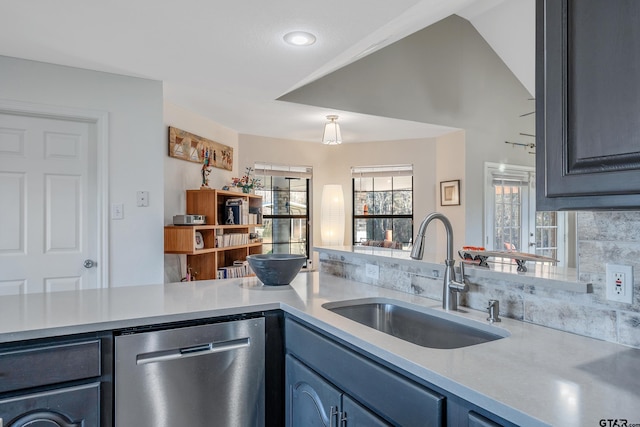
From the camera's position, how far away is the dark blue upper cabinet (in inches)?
30.7

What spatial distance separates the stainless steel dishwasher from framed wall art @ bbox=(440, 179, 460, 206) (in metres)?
4.07

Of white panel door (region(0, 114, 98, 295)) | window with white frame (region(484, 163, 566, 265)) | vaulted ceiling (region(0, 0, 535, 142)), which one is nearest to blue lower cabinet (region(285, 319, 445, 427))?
vaulted ceiling (region(0, 0, 535, 142))

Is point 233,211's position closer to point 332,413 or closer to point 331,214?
point 331,214

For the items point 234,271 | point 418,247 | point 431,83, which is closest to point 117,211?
point 234,271

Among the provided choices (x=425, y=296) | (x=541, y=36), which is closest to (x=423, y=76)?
(x=425, y=296)

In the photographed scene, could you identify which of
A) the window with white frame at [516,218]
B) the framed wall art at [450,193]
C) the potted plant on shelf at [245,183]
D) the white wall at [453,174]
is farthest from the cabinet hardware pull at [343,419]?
the window with white frame at [516,218]

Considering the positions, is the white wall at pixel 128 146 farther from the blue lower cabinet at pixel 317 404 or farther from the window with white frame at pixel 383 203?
the window with white frame at pixel 383 203

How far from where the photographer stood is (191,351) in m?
1.50

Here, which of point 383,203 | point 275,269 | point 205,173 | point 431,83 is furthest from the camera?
point 383,203

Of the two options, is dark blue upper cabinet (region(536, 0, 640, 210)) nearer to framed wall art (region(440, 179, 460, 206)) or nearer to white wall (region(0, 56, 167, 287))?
white wall (region(0, 56, 167, 287))

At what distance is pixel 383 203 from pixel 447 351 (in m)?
4.87

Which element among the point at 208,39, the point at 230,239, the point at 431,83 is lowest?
the point at 230,239

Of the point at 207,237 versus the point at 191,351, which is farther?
the point at 207,237

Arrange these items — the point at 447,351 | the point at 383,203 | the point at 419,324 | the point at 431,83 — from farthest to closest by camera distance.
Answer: the point at 383,203
the point at 431,83
the point at 419,324
the point at 447,351
